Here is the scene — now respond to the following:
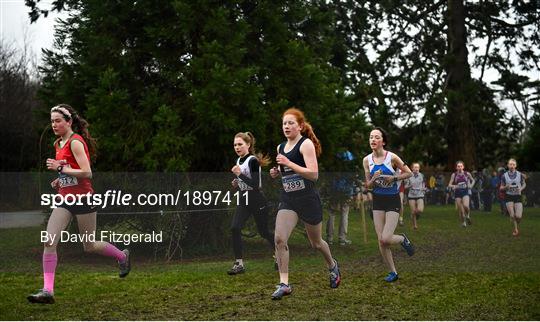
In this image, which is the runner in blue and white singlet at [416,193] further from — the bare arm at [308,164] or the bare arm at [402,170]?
the bare arm at [308,164]

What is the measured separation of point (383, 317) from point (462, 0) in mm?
24039

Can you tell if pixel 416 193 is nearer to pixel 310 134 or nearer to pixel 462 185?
pixel 462 185

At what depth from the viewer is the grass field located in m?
7.53

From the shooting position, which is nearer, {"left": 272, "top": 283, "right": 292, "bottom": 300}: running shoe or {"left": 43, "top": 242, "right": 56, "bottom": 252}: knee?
{"left": 43, "top": 242, "right": 56, "bottom": 252}: knee

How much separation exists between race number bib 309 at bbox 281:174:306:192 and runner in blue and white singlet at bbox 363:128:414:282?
57.9 inches

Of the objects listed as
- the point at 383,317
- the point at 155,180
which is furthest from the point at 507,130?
the point at 383,317

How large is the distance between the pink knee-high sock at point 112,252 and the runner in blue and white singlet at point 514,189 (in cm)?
1100

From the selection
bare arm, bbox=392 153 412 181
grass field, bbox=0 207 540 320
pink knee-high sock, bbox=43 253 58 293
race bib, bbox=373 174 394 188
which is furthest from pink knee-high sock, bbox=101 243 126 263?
bare arm, bbox=392 153 412 181

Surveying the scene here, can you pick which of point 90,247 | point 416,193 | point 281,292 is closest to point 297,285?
point 281,292

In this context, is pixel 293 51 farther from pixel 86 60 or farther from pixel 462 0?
pixel 462 0

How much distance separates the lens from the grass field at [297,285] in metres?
7.53

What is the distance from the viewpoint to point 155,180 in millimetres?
12562

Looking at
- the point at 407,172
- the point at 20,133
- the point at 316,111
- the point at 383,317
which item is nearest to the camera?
the point at 383,317

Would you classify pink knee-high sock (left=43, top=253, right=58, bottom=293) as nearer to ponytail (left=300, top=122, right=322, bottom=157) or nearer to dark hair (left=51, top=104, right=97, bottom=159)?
dark hair (left=51, top=104, right=97, bottom=159)
